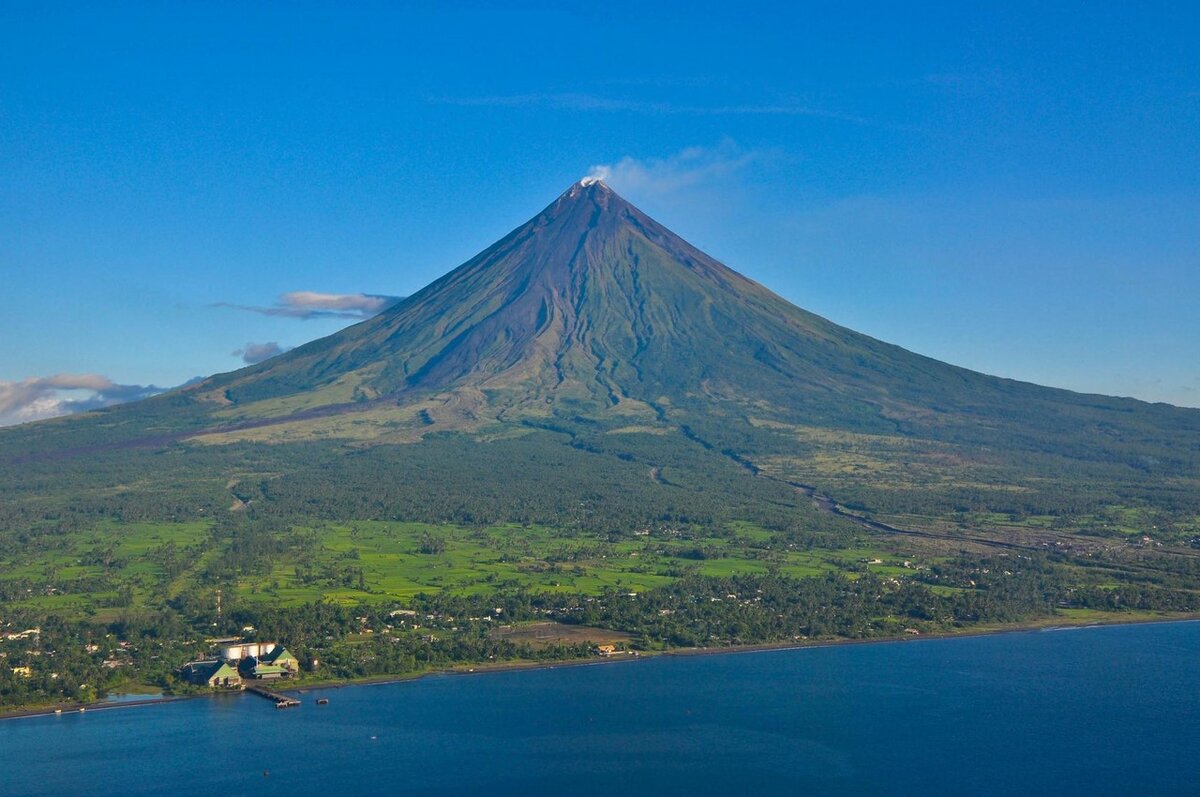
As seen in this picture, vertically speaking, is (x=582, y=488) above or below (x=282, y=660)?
above

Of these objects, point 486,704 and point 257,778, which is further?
point 486,704

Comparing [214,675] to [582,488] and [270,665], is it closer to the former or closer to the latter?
[270,665]

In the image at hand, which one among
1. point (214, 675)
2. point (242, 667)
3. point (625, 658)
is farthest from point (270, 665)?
point (625, 658)

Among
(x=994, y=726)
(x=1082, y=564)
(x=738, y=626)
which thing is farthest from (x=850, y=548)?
(x=994, y=726)

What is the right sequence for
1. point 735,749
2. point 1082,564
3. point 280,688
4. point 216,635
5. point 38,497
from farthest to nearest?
point 38,497 < point 1082,564 < point 216,635 < point 280,688 < point 735,749

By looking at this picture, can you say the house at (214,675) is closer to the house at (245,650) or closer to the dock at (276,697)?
the house at (245,650)

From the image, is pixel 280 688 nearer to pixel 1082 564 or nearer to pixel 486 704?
pixel 486 704

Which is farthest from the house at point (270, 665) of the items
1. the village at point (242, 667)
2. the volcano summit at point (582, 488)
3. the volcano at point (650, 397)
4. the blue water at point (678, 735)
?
the volcano at point (650, 397)
